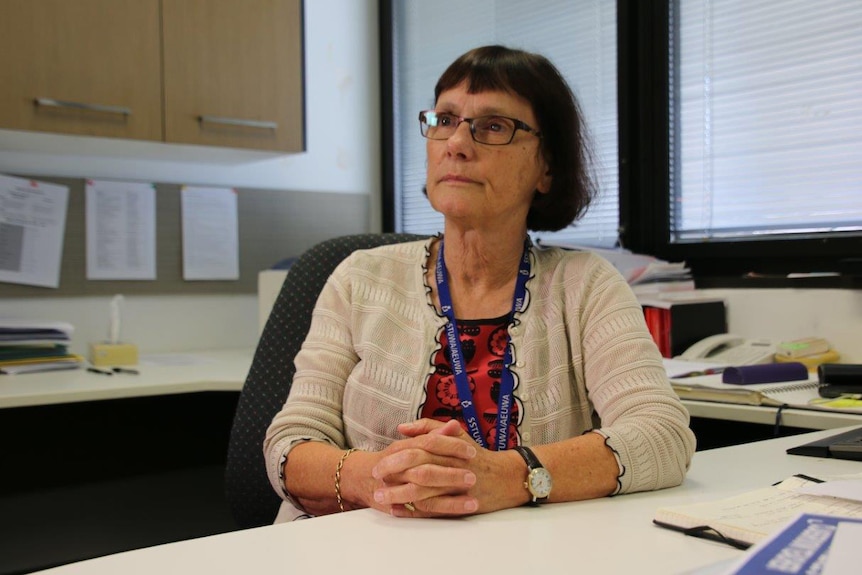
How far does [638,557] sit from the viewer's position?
0.82 metres

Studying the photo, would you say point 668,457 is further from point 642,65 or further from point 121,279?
point 121,279

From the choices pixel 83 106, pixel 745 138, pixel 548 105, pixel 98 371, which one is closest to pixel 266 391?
pixel 548 105

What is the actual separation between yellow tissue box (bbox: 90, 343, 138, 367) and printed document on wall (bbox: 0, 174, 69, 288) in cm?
29

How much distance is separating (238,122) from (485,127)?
138 centimetres

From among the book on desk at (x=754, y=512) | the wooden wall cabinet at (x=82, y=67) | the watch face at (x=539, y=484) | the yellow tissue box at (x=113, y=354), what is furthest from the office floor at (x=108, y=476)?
the book on desk at (x=754, y=512)

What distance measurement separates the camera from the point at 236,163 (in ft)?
9.75

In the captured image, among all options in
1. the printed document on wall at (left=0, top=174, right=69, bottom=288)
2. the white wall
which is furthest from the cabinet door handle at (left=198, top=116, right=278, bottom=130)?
the printed document on wall at (left=0, top=174, right=69, bottom=288)

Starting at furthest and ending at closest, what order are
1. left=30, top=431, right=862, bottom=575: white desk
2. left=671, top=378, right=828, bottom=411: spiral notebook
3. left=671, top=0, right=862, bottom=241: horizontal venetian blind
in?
1. left=671, top=0, right=862, bottom=241: horizontal venetian blind
2. left=671, top=378, right=828, bottom=411: spiral notebook
3. left=30, top=431, right=862, bottom=575: white desk

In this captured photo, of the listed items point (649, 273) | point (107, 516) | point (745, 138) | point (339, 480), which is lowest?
point (107, 516)

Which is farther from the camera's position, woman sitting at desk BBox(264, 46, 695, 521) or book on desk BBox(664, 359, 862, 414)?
book on desk BBox(664, 359, 862, 414)

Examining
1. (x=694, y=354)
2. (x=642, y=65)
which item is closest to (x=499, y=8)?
(x=642, y=65)

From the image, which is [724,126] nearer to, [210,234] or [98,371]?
[210,234]

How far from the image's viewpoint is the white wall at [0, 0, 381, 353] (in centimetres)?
256

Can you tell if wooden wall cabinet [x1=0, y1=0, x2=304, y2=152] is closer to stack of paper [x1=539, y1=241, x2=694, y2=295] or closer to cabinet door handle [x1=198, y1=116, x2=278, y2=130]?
cabinet door handle [x1=198, y1=116, x2=278, y2=130]
